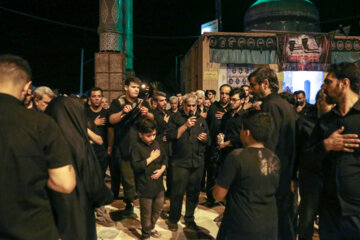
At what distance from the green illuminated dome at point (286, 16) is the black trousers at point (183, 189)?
18599 mm

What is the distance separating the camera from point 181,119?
4867 millimetres

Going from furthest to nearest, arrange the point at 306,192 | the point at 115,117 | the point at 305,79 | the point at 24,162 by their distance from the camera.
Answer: the point at 305,79 → the point at 115,117 → the point at 306,192 → the point at 24,162

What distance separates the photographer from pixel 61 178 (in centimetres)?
207

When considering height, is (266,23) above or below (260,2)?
below

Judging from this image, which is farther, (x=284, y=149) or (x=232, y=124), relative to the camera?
(x=232, y=124)

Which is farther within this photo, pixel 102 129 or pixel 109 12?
pixel 109 12

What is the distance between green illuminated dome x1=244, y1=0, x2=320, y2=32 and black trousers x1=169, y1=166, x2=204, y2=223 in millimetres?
18599

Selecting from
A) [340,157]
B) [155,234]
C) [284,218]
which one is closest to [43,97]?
[155,234]

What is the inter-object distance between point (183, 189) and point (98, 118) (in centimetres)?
211

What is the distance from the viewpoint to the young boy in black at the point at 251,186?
251cm

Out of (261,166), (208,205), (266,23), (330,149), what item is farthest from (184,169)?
(266,23)

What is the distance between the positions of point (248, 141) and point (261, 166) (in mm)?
249

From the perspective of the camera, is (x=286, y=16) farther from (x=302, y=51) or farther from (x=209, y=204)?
(x=209, y=204)

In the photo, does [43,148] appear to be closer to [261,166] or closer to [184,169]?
[261,166]
